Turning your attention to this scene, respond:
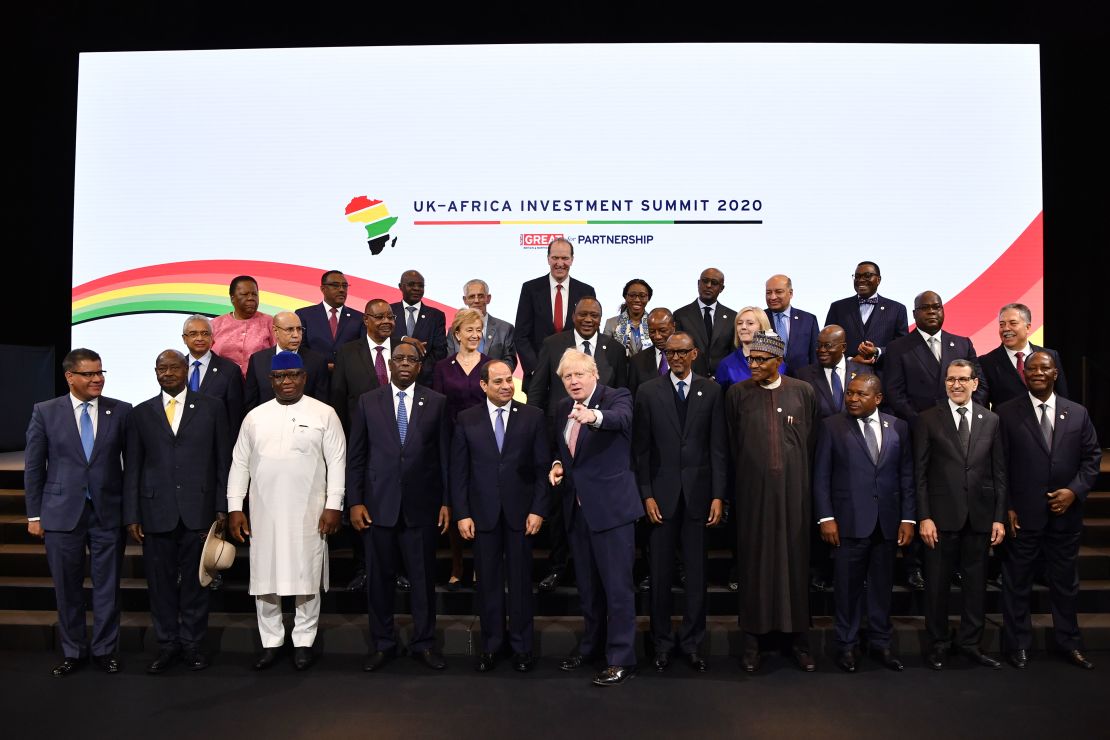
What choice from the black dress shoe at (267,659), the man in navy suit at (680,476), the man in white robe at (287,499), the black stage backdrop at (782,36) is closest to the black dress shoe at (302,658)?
the man in white robe at (287,499)

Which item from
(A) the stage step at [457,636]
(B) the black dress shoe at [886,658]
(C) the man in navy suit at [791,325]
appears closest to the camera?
(B) the black dress shoe at [886,658]

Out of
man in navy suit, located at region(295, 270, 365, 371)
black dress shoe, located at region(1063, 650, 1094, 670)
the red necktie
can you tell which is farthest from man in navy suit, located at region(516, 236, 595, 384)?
black dress shoe, located at region(1063, 650, 1094, 670)

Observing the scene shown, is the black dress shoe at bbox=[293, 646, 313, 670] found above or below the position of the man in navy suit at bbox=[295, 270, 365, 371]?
below

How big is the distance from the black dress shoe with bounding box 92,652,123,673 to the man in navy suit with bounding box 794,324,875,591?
3.85 meters

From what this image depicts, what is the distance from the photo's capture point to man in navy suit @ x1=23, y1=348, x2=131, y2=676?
4.67m

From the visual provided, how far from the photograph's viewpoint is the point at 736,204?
7.24 m

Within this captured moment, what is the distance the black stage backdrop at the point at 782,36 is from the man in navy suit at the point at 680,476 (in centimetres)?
393

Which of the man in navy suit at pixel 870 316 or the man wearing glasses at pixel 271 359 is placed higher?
the man in navy suit at pixel 870 316

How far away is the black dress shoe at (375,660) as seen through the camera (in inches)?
184

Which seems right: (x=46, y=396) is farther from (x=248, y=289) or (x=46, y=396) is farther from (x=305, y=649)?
(x=305, y=649)

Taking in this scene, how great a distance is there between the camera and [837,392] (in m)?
5.13

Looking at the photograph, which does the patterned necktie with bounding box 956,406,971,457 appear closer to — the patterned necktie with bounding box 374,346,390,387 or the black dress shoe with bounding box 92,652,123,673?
the patterned necktie with bounding box 374,346,390,387

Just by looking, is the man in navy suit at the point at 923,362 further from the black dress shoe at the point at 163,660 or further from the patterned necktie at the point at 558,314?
the black dress shoe at the point at 163,660

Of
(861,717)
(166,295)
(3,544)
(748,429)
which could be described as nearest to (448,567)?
(748,429)
